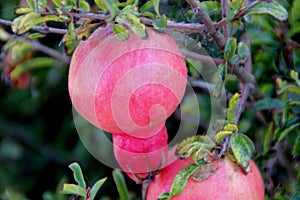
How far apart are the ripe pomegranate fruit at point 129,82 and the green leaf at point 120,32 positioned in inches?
0.5

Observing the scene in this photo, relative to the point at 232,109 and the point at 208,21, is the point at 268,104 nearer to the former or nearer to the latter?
the point at 232,109

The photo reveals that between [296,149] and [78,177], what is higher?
[78,177]

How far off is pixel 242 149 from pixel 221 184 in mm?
91

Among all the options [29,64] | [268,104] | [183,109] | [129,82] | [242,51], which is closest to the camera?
[129,82]

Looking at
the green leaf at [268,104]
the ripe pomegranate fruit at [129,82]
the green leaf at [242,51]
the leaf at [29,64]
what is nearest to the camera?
the ripe pomegranate fruit at [129,82]

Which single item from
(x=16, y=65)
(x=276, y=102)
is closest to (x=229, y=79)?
(x=276, y=102)

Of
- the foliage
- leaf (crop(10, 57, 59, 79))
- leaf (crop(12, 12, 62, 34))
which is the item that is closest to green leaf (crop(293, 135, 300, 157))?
the foliage

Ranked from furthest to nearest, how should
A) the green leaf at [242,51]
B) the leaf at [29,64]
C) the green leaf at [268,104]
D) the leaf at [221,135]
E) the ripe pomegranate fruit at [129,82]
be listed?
the leaf at [29,64] → the green leaf at [268,104] → the green leaf at [242,51] → the leaf at [221,135] → the ripe pomegranate fruit at [129,82]

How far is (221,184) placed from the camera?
45.7 inches

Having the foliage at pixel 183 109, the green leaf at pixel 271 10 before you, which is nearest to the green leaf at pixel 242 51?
A: the foliage at pixel 183 109

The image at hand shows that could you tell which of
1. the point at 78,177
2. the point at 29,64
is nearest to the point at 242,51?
the point at 78,177

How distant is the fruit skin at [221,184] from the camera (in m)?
1.15

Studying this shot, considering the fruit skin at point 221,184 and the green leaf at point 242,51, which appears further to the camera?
the green leaf at point 242,51

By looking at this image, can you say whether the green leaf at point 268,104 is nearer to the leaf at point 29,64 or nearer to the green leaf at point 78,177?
the green leaf at point 78,177
